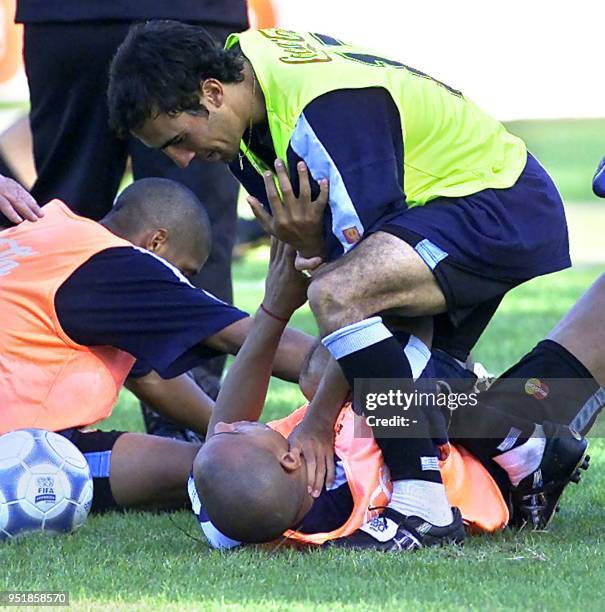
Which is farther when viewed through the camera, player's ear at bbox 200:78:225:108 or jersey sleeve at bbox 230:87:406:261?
player's ear at bbox 200:78:225:108

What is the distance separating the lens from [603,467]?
489 centimetres

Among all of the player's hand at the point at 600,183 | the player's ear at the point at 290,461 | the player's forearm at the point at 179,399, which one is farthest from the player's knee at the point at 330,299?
the player's forearm at the point at 179,399

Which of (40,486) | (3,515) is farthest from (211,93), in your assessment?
(3,515)

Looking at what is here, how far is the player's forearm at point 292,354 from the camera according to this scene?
486 centimetres

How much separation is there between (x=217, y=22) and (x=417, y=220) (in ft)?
6.25

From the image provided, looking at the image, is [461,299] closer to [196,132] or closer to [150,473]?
[196,132]

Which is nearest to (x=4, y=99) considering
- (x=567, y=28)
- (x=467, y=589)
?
(x=567, y=28)

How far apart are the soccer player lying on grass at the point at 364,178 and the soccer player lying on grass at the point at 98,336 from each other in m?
0.52

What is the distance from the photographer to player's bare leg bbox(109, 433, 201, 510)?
4.51 m

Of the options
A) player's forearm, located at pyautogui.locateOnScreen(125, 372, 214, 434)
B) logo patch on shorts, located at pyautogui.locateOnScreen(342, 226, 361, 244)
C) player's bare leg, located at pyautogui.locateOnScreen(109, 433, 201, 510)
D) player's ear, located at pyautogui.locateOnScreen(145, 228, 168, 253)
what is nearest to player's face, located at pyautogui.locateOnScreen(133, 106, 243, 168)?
logo patch on shorts, located at pyautogui.locateOnScreen(342, 226, 361, 244)

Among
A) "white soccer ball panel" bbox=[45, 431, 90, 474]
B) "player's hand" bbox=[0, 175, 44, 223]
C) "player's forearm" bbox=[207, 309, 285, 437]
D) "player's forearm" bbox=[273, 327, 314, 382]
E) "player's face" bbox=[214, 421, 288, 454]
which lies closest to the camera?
"player's face" bbox=[214, 421, 288, 454]

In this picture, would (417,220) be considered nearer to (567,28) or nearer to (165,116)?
(165,116)

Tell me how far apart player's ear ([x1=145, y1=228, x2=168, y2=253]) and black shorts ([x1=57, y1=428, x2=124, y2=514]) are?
0.75 meters

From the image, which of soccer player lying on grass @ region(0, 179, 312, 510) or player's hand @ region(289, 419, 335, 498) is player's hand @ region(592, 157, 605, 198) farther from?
soccer player lying on grass @ region(0, 179, 312, 510)
